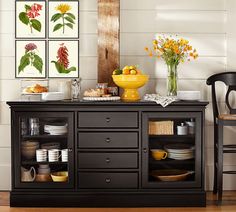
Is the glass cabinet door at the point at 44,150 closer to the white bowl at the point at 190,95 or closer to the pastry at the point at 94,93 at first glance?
the pastry at the point at 94,93

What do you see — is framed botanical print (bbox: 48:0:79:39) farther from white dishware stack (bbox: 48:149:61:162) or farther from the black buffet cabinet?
white dishware stack (bbox: 48:149:61:162)

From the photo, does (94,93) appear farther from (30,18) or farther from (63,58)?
(30,18)

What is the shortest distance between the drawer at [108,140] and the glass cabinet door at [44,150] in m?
0.11

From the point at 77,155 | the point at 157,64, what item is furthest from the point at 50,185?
the point at 157,64

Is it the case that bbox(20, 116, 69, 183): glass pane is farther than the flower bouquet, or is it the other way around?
the flower bouquet

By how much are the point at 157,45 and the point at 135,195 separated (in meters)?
1.43

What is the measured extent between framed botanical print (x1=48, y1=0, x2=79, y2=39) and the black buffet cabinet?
0.84 m

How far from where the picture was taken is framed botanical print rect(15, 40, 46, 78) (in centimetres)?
493

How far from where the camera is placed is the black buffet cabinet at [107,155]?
4.44 m

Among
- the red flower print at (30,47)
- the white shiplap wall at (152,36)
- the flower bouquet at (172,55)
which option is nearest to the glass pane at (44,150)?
the white shiplap wall at (152,36)

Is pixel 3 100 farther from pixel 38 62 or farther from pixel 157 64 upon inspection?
pixel 157 64

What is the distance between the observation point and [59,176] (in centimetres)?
448

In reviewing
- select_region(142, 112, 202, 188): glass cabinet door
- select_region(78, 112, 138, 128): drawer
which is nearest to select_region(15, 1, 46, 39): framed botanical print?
select_region(78, 112, 138, 128): drawer

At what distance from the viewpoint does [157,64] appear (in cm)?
495
